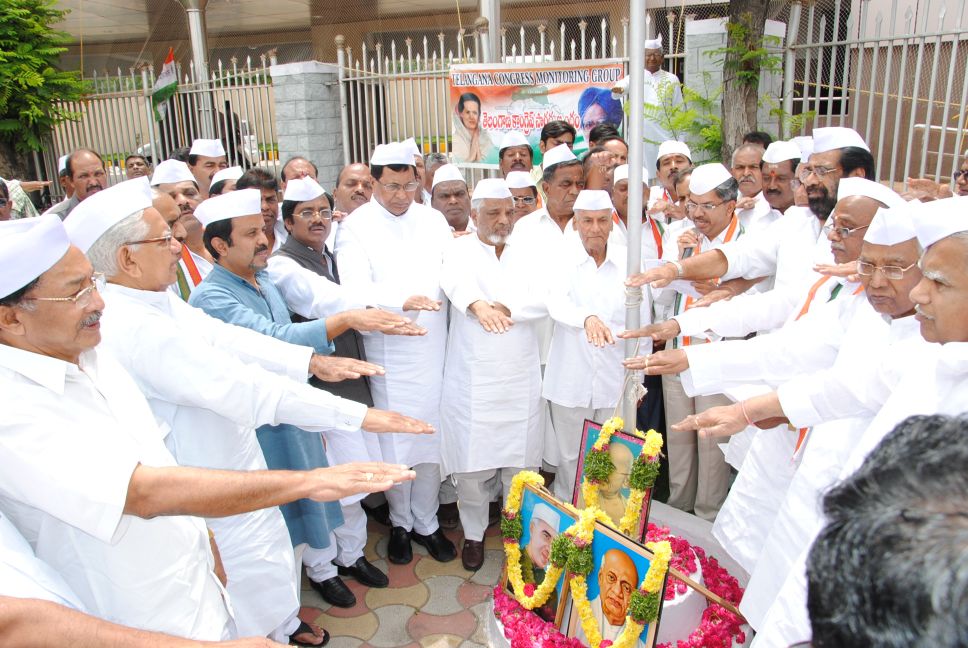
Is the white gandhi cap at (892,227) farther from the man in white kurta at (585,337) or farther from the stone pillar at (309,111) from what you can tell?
the stone pillar at (309,111)

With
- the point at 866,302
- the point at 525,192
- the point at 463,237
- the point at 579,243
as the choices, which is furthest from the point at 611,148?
the point at 866,302

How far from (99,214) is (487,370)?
197 cm

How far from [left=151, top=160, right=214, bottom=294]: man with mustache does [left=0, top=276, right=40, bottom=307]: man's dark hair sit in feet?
5.34

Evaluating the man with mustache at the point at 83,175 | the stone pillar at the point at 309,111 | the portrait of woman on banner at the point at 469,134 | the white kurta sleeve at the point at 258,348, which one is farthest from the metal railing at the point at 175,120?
the white kurta sleeve at the point at 258,348

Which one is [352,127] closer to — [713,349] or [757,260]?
[757,260]

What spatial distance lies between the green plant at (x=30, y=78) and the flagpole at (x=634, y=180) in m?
11.4

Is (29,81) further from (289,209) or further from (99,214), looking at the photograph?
(99,214)

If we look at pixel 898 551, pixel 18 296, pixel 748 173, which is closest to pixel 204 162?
pixel 748 173

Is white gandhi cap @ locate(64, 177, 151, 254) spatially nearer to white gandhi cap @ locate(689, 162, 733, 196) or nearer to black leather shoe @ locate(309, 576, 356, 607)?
black leather shoe @ locate(309, 576, 356, 607)

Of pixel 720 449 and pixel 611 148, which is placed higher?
A: pixel 611 148

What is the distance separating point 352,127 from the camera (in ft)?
30.1

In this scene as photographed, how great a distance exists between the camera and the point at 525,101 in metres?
7.23

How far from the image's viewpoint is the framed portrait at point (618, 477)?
9.93 ft

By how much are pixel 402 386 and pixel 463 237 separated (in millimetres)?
868
